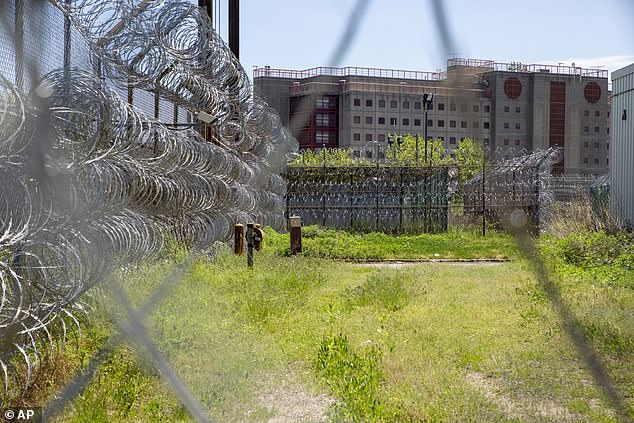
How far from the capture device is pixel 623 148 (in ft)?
54.7

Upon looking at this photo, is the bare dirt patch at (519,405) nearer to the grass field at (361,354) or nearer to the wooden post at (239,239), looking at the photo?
the grass field at (361,354)

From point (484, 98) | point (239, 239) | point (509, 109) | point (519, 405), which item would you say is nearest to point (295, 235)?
point (239, 239)

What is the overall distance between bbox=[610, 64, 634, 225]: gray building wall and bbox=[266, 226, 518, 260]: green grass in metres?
2.68

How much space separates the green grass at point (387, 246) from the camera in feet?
51.2

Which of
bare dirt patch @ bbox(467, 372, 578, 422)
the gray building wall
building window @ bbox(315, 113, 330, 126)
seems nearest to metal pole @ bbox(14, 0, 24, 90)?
building window @ bbox(315, 113, 330, 126)

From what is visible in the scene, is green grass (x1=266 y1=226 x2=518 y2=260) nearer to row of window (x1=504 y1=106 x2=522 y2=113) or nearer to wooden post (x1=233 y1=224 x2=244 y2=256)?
wooden post (x1=233 y1=224 x2=244 y2=256)

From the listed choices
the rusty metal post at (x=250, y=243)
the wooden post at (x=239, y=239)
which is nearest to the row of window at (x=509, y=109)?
the rusty metal post at (x=250, y=243)

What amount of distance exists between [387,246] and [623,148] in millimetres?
5343

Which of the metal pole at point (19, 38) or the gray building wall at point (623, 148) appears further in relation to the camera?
the gray building wall at point (623, 148)

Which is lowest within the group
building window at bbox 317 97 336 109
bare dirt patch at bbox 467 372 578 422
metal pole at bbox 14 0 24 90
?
bare dirt patch at bbox 467 372 578 422

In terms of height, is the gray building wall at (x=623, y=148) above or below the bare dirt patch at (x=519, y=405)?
above

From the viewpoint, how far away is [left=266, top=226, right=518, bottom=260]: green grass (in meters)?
15.6

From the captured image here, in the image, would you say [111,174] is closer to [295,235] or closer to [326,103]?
[326,103]

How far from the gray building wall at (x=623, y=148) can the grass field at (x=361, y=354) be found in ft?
23.6
